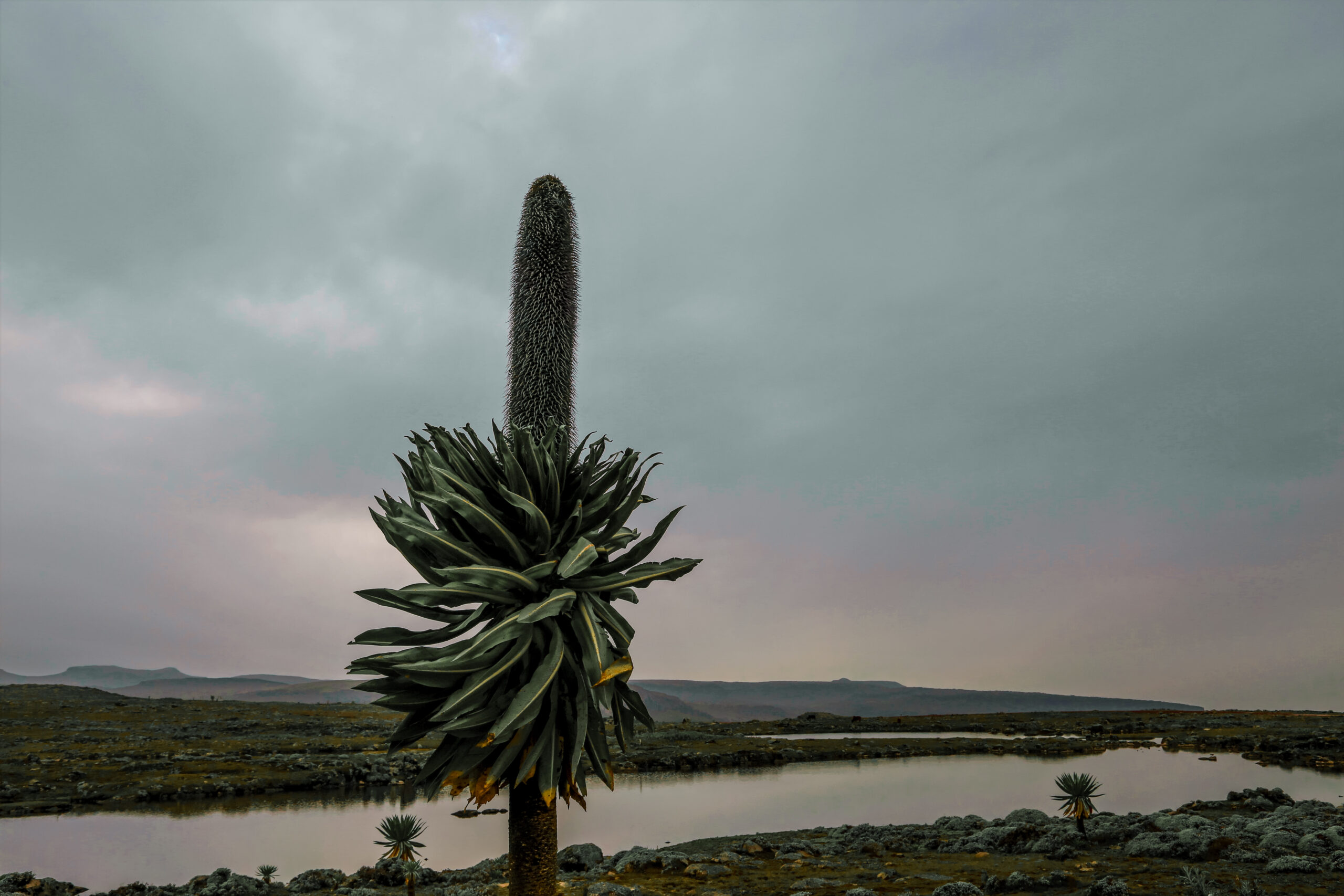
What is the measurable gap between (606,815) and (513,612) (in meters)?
20.4

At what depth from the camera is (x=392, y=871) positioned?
1296cm

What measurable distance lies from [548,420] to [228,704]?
273 feet

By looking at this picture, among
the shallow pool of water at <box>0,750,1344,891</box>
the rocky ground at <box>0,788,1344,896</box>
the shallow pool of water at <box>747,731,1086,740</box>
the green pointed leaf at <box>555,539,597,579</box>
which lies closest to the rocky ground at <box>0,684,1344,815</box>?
the shallow pool of water at <box>747,731,1086,740</box>

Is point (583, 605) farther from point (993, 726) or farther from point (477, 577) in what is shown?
point (993, 726)

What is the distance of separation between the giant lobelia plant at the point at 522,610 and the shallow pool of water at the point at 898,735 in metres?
50.3

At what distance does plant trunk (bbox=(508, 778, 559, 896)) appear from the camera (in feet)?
20.3

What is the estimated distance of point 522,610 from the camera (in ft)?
18.1

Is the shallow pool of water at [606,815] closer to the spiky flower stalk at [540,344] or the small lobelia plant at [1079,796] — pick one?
the small lobelia plant at [1079,796]

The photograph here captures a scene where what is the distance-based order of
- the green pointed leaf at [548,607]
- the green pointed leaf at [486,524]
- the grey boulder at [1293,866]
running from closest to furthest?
the green pointed leaf at [548,607]
the green pointed leaf at [486,524]
the grey boulder at [1293,866]

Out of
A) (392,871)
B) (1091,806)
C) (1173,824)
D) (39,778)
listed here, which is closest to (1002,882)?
(1091,806)

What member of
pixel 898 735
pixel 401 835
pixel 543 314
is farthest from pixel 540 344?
pixel 898 735

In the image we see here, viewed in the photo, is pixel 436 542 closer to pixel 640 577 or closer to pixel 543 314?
pixel 640 577

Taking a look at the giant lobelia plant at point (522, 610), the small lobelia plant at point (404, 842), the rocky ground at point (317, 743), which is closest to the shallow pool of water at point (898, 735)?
the rocky ground at point (317, 743)

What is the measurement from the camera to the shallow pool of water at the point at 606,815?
52.5ft
